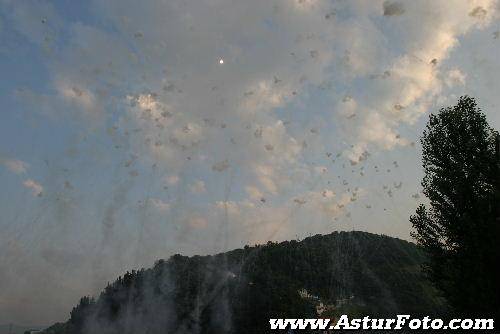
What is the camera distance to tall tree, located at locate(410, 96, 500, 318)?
27344 millimetres

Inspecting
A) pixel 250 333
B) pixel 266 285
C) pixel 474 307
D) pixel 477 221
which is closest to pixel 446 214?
pixel 477 221

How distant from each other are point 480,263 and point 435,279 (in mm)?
3929

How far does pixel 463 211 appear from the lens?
98.1ft

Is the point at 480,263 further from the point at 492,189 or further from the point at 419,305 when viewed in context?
the point at 419,305

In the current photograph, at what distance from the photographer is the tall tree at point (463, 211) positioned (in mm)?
27344

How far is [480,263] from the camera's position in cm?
2741

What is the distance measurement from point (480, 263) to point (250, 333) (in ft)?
436

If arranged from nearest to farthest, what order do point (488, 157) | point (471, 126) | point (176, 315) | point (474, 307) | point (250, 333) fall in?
point (474, 307) → point (488, 157) → point (471, 126) → point (250, 333) → point (176, 315)

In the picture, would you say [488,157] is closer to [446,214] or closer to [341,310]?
[446,214]

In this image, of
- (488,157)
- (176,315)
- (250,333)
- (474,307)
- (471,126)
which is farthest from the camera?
(176,315)

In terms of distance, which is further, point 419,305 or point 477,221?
point 419,305

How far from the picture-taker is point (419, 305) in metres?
190

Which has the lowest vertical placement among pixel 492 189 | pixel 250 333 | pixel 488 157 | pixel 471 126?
pixel 250 333

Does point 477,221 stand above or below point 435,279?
above
